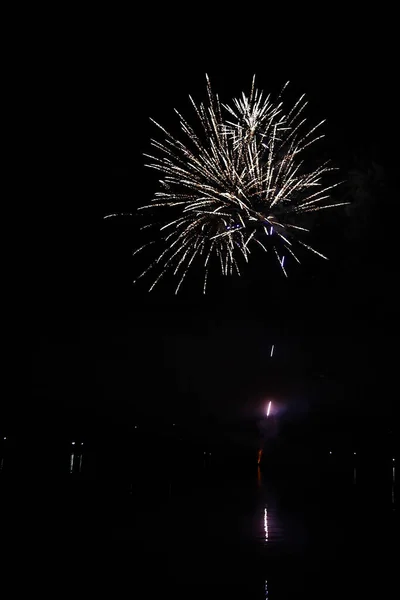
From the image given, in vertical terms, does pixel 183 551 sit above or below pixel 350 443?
below

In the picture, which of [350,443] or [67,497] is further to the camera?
[350,443]

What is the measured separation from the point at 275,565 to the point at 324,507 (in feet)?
43.0

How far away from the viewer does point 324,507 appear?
24516 millimetres

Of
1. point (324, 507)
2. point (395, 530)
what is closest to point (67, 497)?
point (324, 507)

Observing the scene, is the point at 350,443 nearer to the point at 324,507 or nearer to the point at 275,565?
the point at 324,507

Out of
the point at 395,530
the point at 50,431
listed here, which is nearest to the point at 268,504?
the point at 395,530

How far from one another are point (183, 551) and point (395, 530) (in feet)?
25.3

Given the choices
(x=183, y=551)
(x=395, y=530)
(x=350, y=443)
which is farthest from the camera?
(x=350, y=443)

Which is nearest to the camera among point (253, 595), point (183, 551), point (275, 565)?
point (253, 595)

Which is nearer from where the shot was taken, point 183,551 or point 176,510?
point 183,551

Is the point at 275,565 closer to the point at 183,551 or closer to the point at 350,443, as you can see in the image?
the point at 183,551

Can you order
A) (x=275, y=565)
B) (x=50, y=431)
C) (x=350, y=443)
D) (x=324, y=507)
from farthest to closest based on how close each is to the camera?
(x=350, y=443), (x=50, y=431), (x=324, y=507), (x=275, y=565)

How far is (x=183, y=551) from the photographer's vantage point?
13461mm

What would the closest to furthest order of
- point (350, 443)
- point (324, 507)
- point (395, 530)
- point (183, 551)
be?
point (183, 551) < point (395, 530) < point (324, 507) < point (350, 443)
